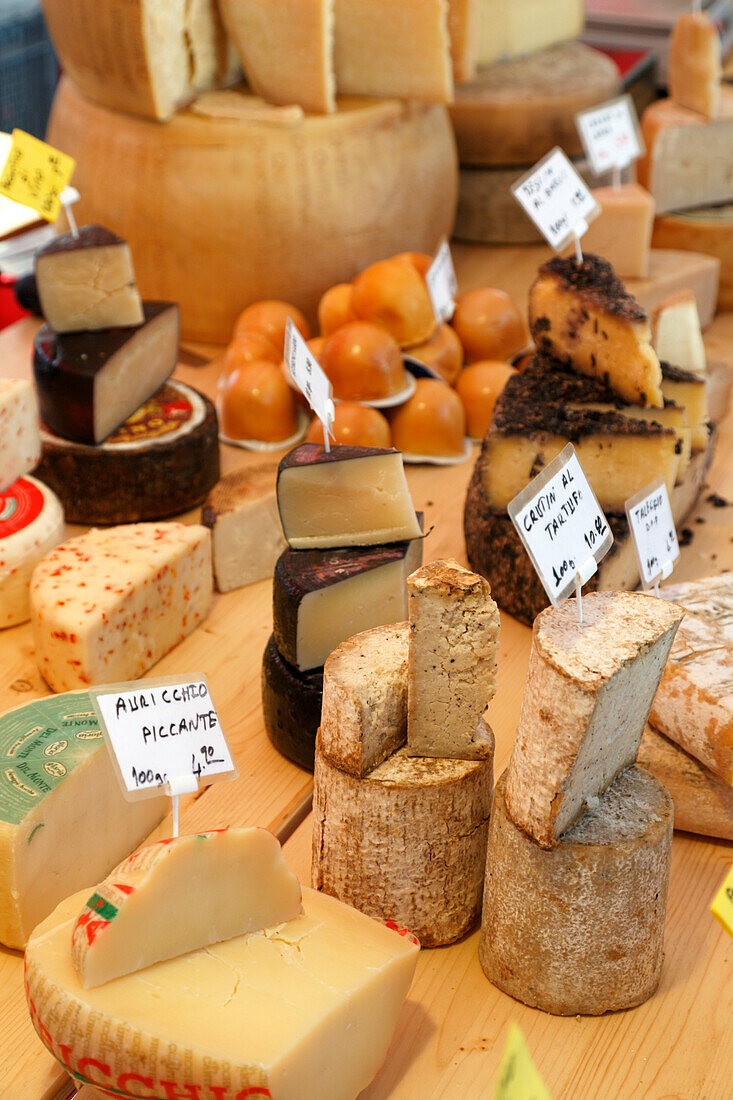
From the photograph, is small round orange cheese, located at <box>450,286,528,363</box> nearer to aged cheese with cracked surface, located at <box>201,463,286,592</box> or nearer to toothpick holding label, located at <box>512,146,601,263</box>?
toothpick holding label, located at <box>512,146,601,263</box>

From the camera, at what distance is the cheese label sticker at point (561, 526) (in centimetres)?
123

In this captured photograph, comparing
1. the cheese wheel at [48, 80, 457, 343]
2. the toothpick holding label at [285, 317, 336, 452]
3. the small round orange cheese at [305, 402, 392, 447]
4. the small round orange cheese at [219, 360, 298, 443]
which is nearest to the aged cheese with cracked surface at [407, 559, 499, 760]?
the toothpick holding label at [285, 317, 336, 452]

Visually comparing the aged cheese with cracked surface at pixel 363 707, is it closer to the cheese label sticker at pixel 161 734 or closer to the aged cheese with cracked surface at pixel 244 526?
the cheese label sticker at pixel 161 734

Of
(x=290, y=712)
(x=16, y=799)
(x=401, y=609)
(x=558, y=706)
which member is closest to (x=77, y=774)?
(x=16, y=799)

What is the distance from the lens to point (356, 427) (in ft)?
7.12

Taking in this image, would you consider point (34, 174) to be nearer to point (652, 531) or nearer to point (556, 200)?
point (556, 200)

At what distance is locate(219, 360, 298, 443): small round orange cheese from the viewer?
7.68 feet

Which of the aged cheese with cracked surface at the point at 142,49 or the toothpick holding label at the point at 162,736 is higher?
the aged cheese with cracked surface at the point at 142,49

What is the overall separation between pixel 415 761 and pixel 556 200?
1.35 m

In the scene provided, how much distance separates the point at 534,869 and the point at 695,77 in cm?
237

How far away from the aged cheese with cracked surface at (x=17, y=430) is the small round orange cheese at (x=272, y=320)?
2.00 ft

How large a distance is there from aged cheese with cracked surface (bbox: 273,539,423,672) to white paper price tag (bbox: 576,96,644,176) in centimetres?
157

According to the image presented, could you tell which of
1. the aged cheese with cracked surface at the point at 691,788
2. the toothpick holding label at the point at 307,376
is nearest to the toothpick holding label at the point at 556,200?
the toothpick holding label at the point at 307,376

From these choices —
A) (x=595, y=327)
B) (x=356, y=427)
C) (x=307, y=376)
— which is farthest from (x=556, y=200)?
(x=307, y=376)
